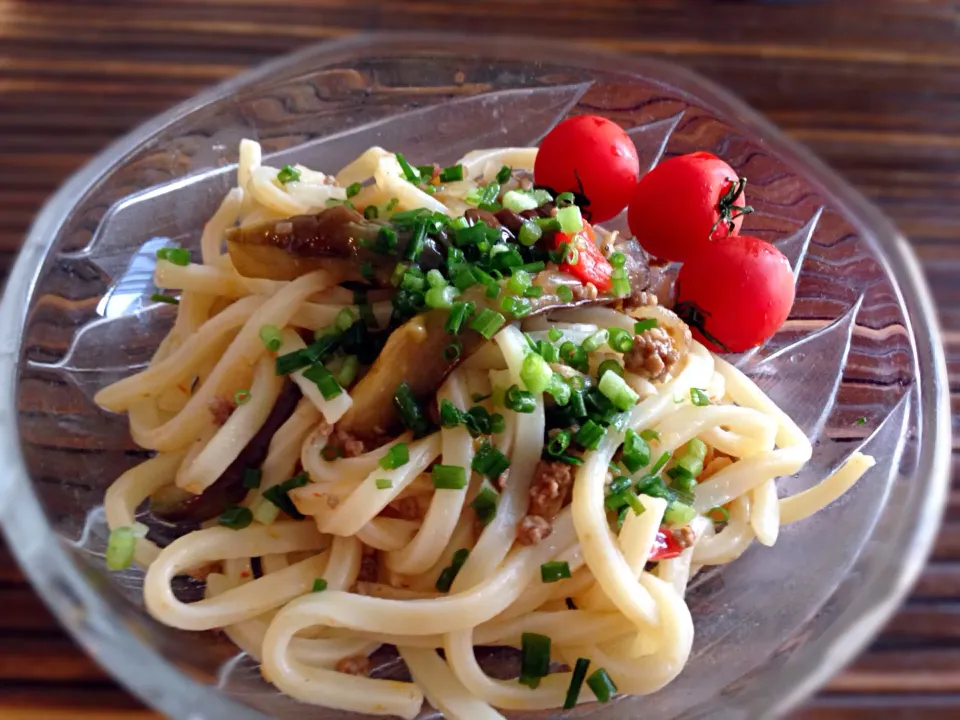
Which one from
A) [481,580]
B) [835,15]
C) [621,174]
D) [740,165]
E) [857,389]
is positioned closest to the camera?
[481,580]

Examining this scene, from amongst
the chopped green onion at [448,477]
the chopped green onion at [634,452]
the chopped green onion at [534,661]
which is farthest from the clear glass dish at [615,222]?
the chopped green onion at [448,477]

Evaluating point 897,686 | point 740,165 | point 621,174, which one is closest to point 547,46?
point 621,174

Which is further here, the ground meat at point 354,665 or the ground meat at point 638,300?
the ground meat at point 638,300

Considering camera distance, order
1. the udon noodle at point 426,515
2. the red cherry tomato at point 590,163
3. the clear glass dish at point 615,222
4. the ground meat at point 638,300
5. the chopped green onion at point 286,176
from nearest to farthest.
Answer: the clear glass dish at point 615,222 → the udon noodle at point 426,515 → the ground meat at point 638,300 → the chopped green onion at point 286,176 → the red cherry tomato at point 590,163

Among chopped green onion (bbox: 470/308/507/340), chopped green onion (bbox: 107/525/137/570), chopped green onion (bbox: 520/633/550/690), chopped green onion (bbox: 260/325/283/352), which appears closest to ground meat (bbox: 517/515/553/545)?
chopped green onion (bbox: 520/633/550/690)

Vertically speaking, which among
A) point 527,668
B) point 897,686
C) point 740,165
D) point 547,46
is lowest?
point 897,686

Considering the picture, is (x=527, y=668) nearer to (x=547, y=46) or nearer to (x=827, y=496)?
(x=827, y=496)

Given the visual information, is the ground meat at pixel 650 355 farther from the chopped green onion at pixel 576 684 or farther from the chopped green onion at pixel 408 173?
the chopped green onion at pixel 408 173
